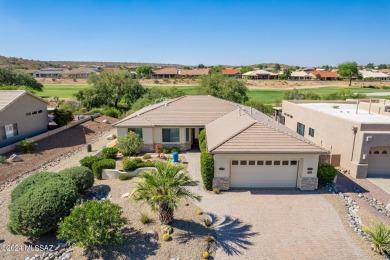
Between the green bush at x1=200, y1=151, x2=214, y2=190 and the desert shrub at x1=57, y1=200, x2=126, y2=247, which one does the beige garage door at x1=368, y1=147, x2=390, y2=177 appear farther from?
the desert shrub at x1=57, y1=200, x2=126, y2=247

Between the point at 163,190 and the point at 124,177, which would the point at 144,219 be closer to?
the point at 163,190

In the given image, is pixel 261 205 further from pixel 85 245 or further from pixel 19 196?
pixel 19 196

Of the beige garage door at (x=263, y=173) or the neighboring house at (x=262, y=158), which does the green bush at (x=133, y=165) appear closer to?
the neighboring house at (x=262, y=158)

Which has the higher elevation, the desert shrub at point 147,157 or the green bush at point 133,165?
the green bush at point 133,165

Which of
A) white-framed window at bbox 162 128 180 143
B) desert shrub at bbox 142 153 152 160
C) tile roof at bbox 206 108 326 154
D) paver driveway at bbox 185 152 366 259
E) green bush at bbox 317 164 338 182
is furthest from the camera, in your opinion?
white-framed window at bbox 162 128 180 143

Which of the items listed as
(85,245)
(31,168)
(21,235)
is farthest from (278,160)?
(31,168)

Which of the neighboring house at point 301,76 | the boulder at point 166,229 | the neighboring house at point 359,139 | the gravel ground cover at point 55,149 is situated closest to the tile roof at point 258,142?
the neighboring house at point 359,139

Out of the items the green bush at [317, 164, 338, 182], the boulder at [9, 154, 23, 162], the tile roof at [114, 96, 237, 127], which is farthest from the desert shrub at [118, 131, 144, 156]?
the green bush at [317, 164, 338, 182]
